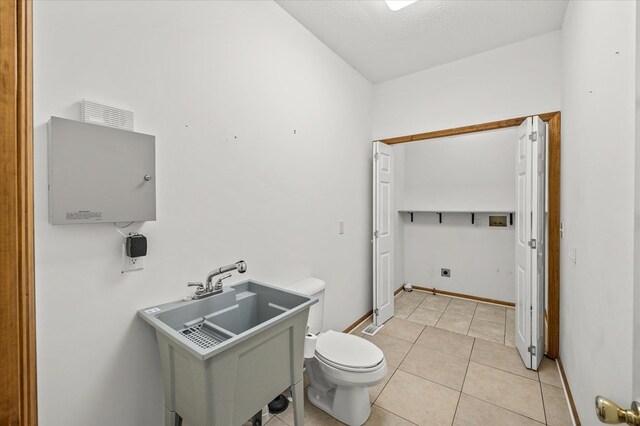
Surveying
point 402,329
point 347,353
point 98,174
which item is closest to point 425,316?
point 402,329

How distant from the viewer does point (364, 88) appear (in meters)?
3.07

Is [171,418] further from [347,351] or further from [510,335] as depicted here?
[510,335]

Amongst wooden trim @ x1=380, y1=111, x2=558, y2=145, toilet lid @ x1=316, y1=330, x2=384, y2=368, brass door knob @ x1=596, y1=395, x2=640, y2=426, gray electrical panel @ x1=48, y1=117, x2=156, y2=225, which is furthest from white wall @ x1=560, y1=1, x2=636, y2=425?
gray electrical panel @ x1=48, y1=117, x2=156, y2=225

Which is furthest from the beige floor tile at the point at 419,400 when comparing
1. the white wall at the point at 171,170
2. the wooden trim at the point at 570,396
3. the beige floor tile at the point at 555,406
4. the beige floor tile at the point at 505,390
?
the white wall at the point at 171,170

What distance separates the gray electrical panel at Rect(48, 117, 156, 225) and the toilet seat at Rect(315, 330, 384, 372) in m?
1.29

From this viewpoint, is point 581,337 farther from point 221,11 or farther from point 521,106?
point 221,11

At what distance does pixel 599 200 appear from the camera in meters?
1.24

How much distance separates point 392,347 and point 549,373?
3.90 feet

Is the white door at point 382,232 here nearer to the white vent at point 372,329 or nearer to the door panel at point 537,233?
the white vent at point 372,329

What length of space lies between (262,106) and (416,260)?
11.0 ft

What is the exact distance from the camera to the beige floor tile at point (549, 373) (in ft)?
6.68

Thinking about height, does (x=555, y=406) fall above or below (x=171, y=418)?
below

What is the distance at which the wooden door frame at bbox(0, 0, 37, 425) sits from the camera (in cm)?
83

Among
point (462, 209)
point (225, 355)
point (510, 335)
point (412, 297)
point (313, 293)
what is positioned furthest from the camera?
point (412, 297)
